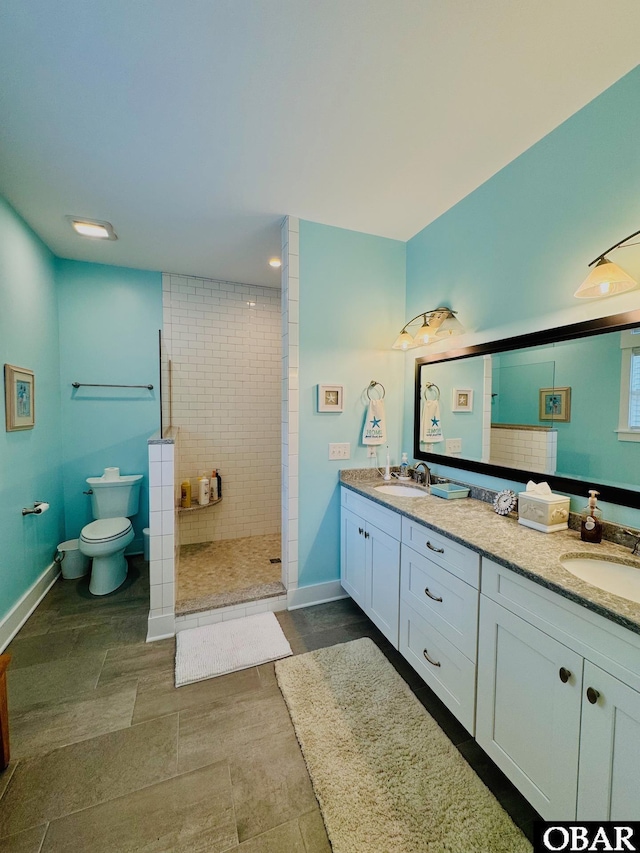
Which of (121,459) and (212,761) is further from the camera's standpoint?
(121,459)

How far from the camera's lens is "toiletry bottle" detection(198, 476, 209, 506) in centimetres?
329

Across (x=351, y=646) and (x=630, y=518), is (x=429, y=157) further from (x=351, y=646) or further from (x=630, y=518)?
(x=351, y=646)

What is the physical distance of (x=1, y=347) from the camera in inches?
79.2

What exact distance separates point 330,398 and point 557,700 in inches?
73.6

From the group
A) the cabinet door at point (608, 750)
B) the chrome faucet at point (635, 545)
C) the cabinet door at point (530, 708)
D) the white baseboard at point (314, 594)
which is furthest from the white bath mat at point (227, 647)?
the chrome faucet at point (635, 545)

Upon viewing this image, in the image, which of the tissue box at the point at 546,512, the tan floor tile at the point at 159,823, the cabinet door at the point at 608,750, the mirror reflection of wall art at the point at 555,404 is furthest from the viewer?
the mirror reflection of wall art at the point at 555,404

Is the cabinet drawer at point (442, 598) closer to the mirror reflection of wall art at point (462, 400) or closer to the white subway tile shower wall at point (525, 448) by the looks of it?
the white subway tile shower wall at point (525, 448)

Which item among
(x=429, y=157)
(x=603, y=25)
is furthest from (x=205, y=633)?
(x=603, y=25)

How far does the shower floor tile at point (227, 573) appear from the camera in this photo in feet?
7.62

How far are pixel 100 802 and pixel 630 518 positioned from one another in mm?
2284

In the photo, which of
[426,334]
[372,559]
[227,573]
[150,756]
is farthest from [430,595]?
[227,573]

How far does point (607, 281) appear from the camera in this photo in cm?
124

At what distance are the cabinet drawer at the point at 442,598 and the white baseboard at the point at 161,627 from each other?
1.50 metres

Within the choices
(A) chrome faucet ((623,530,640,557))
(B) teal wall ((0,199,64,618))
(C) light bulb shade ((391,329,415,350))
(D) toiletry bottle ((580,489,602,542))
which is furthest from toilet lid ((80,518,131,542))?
(A) chrome faucet ((623,530,640,557))
